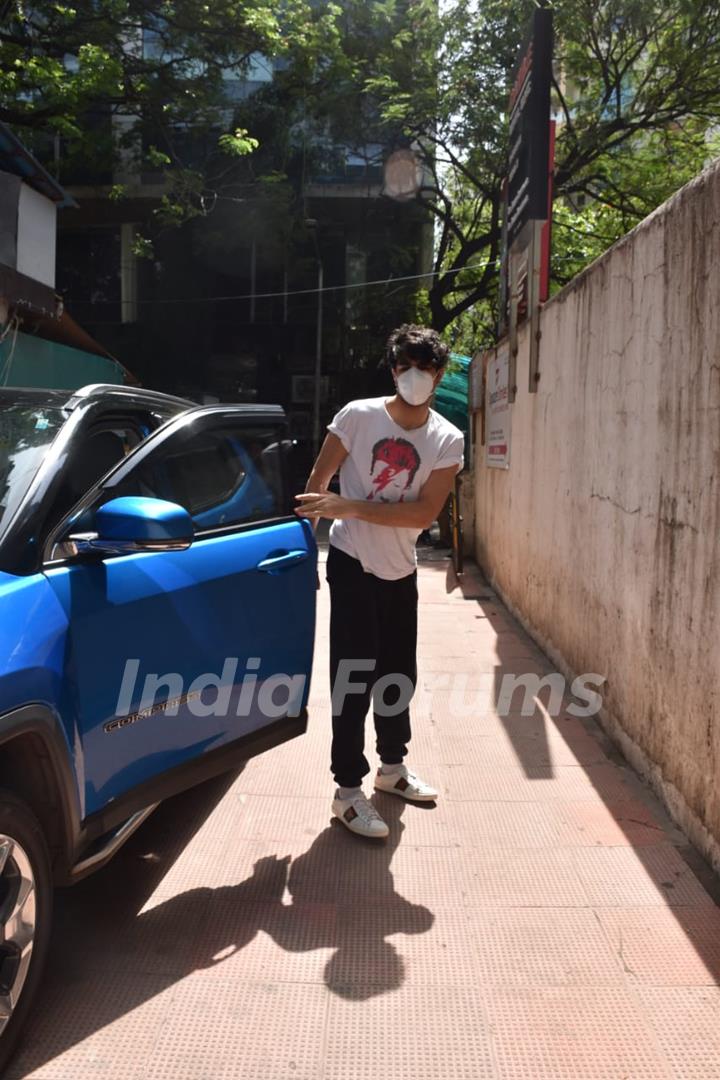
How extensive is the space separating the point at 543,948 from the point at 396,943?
0.44 m

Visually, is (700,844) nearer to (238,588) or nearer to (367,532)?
(367,532)

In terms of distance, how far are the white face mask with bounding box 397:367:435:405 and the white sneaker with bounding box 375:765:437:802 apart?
5.02 feet

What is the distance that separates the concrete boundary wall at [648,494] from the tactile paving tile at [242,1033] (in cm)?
151

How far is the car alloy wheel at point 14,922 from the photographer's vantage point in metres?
2.01

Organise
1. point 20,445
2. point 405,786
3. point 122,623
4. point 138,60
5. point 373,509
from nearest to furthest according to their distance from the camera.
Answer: point 122,623
point 20,445
point 373,509
point 405,786
point 138,60

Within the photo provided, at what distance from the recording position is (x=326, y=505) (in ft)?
10.3

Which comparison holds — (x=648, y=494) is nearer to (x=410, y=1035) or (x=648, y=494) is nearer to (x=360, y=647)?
(x=360, y=647)

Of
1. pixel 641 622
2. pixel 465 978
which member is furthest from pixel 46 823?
pixel 641 622

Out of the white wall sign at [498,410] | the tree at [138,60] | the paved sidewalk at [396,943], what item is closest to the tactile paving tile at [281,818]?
the paved sidewalk at [396,943]

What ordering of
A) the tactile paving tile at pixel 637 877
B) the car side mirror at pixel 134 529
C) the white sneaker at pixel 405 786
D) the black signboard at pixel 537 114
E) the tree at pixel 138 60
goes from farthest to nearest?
the tree at pixel 138 60 → the black signboard at pixel 537 114 → the white sneaker at pixel 405 786 → the tactile paving tile at pixel 637 877 → the car side mirror at pixel 134 529

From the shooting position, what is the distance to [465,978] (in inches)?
97.7

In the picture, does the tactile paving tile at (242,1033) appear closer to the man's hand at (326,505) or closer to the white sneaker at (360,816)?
the white sneaker at (360,816)

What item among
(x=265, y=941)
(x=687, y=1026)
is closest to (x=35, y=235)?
(x=265, y=941)

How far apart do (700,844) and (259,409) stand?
2.27 meters
